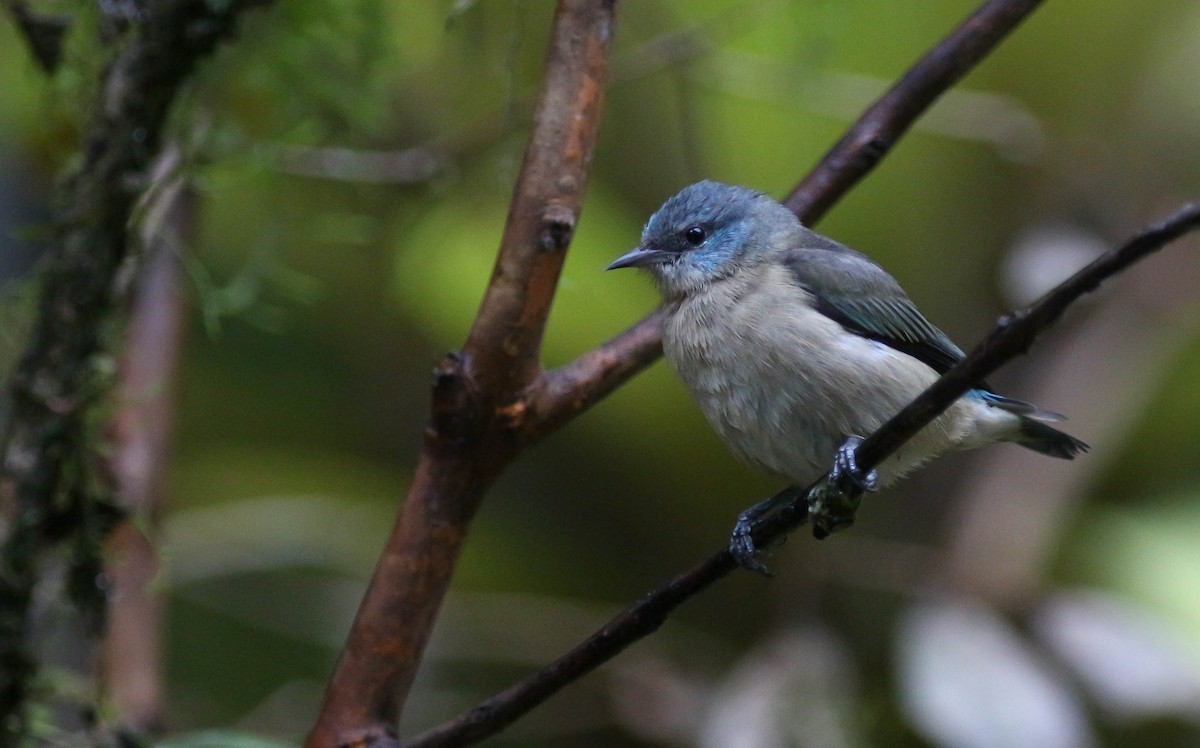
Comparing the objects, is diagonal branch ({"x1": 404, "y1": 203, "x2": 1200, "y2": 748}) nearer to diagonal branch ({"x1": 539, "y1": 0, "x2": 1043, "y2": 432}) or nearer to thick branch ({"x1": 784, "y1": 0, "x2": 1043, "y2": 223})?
diagonal branch ({"x1": 539, "y1": 0, "x2": 1043, "y2": 432})

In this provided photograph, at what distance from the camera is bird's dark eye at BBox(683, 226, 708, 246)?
293cm

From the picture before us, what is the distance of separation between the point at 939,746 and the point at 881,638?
26.6 inches

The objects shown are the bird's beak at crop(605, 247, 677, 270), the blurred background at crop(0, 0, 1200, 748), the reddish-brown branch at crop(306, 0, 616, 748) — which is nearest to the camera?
the reddish-brown branch at crop(306, 0, 616, 748)

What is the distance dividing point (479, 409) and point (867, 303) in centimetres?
101

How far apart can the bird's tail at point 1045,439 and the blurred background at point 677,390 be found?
0.76m

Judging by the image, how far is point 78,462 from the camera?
2.33m

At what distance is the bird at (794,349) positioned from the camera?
2395mm

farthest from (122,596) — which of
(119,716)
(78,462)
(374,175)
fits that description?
(374,175)

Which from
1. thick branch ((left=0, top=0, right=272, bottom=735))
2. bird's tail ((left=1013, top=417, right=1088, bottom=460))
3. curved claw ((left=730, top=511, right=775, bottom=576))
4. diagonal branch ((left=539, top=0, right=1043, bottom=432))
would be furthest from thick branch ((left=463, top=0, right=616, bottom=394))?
bird's tail ((left=1013, top=417, right=1088, bottom=460))

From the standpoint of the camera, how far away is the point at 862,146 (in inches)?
92.1

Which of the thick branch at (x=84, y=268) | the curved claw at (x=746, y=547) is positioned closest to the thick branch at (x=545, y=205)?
A: the curved claw at (x=746, y=547)

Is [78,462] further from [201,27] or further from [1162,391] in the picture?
[1162,391]

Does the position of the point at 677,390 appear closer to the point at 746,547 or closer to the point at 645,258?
the point at 645,258

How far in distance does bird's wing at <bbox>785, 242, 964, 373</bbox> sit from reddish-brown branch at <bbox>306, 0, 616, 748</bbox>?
76 centimetres
